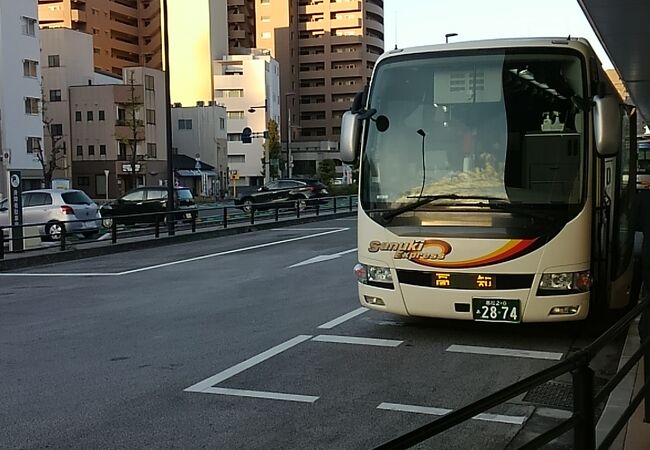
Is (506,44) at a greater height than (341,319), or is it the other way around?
(506,44)

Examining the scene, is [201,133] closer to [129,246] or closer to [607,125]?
[129,246]

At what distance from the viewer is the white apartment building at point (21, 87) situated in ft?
194

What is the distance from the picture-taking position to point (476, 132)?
8.02 metres

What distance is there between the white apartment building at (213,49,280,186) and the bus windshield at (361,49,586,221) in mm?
93730

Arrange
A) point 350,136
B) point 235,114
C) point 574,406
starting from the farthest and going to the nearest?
point 235,114 → point 350,136 → point 574,406

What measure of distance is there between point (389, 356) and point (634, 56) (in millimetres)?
17283

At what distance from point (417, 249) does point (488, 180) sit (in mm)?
1009

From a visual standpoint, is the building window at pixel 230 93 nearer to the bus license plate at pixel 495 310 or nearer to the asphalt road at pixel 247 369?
the asphalt road at pixel 247 369

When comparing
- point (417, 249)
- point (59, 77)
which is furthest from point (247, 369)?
point (59, 77)

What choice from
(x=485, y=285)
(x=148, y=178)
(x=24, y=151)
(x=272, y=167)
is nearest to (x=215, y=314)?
(x=485, y=285)

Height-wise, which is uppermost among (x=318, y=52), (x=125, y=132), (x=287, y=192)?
(x=318, y=52)

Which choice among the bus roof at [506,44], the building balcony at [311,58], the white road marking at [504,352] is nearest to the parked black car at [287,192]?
the bus roof at [506,44]

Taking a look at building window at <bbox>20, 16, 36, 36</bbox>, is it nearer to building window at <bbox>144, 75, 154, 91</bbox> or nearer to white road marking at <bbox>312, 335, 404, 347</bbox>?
building window at <bbox>144, 75, 154, 91</bbox>

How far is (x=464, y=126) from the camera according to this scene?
8.07m
